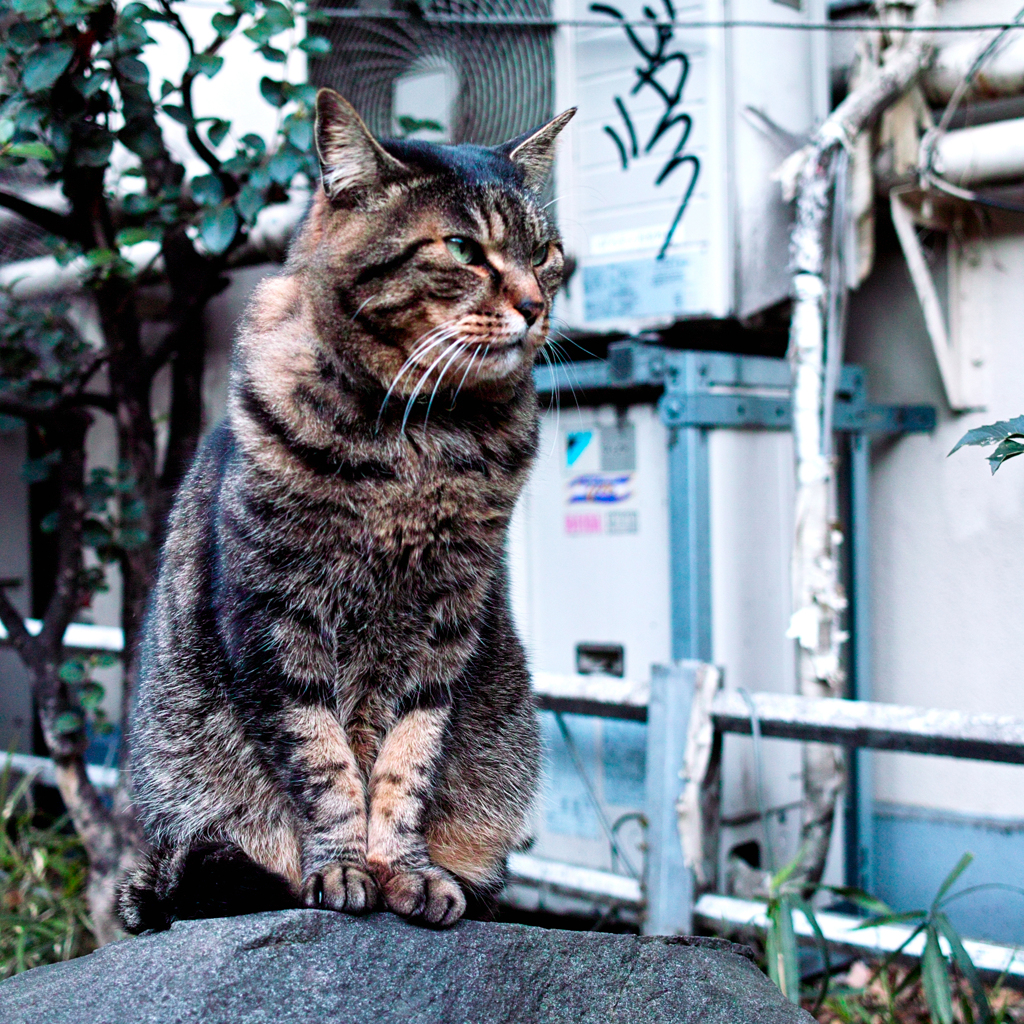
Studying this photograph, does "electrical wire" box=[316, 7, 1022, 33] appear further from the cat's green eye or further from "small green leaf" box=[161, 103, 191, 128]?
the cat's green eye

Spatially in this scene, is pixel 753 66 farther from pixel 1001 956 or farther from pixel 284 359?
pixel 1001 956

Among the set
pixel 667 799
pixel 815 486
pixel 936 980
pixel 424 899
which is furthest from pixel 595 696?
pixel 424 899

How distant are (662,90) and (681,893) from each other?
78.2 inches

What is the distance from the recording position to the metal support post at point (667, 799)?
2.47 m

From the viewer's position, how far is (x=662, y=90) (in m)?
2.83

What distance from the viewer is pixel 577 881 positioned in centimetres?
272

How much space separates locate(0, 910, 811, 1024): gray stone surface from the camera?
1236mm

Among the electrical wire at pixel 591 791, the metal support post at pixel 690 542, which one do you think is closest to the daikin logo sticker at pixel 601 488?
the metal support post at pixel 690 542

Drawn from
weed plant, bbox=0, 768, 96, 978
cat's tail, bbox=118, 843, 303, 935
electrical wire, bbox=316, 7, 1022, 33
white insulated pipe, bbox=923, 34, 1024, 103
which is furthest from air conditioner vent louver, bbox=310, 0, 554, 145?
weed plant, bbox=0, 768, 96, 978

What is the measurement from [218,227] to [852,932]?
1985mm

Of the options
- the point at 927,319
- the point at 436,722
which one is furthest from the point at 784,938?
the point at 927,319

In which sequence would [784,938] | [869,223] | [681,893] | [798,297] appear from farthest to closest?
[869,223], [798,297], [681,893], [784,938]

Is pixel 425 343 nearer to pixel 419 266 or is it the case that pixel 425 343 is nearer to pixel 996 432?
pixel 419 266

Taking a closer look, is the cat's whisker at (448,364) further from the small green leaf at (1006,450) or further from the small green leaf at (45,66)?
the small green leaf at (45,66)
